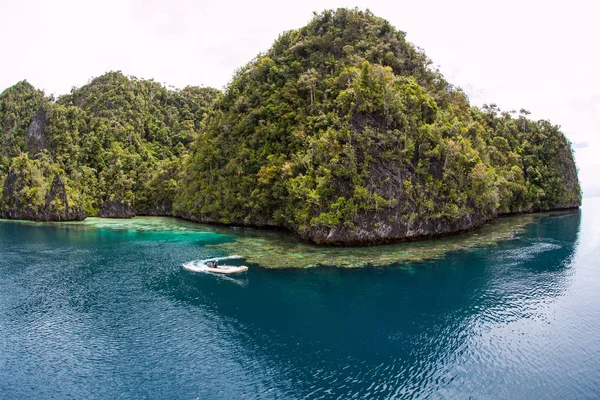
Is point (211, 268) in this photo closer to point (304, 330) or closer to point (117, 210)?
point (304, 330)

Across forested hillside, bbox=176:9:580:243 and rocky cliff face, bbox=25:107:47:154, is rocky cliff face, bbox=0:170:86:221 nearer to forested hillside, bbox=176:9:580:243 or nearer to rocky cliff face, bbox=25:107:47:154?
rocky cliff face, bbox=25:107:47:154

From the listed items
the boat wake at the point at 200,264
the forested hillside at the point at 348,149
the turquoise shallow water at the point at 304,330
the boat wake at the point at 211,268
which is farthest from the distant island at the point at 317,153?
the boat wake at the point at 211,268

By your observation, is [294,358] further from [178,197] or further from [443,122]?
[178,197]

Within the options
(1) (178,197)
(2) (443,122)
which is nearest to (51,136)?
(1) (178,197)

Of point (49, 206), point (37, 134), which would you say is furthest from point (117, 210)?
point (37, 134)

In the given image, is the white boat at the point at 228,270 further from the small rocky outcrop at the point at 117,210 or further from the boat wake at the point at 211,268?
the small rocky outcrop at the point at 117,210

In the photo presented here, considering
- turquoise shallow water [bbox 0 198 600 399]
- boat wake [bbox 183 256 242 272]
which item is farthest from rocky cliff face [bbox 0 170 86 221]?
boat wake [bbox 183 256 242 272]
